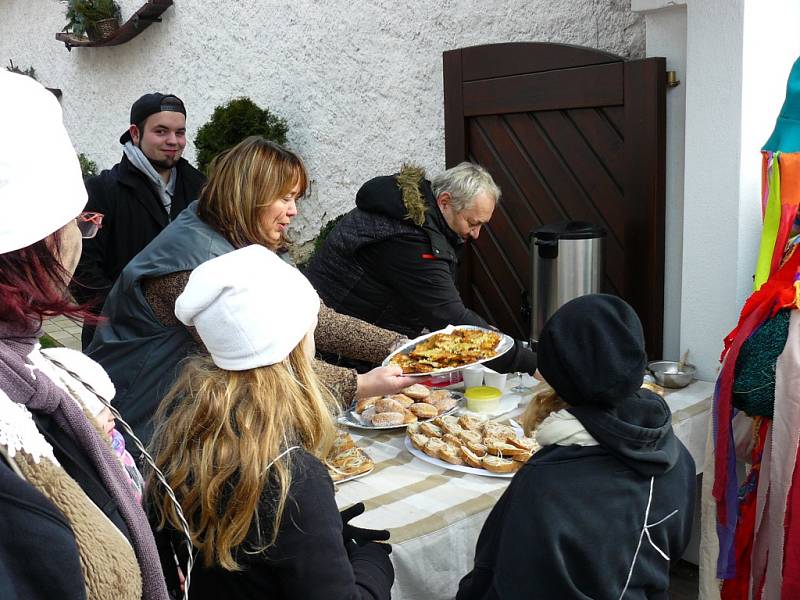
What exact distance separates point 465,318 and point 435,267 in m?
0.25

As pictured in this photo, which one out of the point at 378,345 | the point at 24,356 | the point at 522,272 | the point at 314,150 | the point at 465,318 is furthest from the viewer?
the point at 314,150

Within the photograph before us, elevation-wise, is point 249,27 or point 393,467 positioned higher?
point 249,27

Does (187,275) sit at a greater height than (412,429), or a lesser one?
greater

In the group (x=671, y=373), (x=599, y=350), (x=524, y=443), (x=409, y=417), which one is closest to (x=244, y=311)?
(x=599, y=350)

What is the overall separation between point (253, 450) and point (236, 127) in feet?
20.2

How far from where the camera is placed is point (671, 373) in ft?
11.3

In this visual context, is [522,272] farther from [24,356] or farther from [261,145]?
[24,356]

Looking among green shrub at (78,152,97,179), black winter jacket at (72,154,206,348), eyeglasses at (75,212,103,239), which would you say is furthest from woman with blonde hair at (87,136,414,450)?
green shrub at (78,152,97,179)

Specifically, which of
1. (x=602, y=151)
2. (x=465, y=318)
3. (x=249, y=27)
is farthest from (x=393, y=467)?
(x=249, y=27)

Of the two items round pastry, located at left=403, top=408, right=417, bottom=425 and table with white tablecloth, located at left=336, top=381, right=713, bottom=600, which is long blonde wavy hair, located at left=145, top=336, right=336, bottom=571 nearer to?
table with white tablecloth, located at left=336, top=381, right=713, bottom=600

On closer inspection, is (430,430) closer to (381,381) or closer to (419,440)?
(419,440)

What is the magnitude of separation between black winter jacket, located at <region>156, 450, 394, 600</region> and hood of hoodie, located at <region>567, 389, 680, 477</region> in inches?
23.1

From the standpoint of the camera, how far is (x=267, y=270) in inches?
64.3

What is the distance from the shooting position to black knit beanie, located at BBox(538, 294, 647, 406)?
5.46ft
